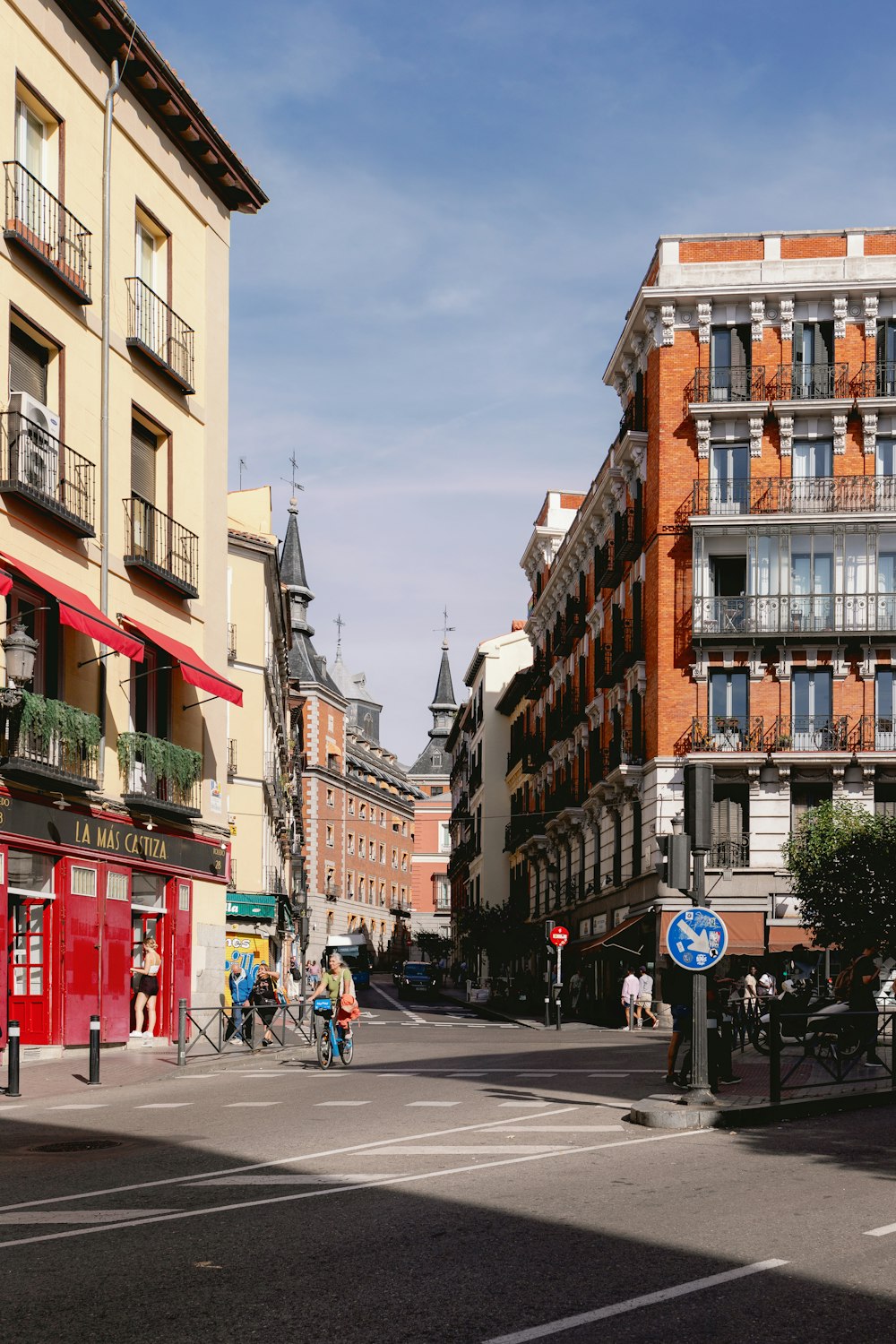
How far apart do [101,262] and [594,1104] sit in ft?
50.6

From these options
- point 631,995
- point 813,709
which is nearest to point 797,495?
point 813,709

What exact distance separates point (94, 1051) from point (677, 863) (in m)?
8.02

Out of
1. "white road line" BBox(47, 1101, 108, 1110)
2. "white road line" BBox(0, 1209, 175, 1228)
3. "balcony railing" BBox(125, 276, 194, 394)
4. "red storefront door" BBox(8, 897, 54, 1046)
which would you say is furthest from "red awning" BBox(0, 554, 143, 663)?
"white road line" BBox(0, 1209, 175, 1228)

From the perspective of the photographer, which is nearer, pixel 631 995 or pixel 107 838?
pixel 107 838

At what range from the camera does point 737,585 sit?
43875 mm

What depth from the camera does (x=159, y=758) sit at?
2553cm

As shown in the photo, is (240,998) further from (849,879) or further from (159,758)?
(849,879)

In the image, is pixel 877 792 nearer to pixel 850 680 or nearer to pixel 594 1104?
pixel 850 680

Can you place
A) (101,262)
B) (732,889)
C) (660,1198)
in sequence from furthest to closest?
(732,889), (101,262), (660,1198)

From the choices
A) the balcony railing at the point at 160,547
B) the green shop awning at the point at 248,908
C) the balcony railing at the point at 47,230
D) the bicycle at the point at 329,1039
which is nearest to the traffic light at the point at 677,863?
the bicycle at the point at 329,1039

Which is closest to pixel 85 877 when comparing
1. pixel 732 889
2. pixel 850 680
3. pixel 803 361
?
pixel 732 889

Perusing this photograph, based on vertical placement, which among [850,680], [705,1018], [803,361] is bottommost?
[705,1018]

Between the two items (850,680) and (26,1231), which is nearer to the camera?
(26,1231)

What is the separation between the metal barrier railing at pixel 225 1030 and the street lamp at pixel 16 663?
5.03 meters
